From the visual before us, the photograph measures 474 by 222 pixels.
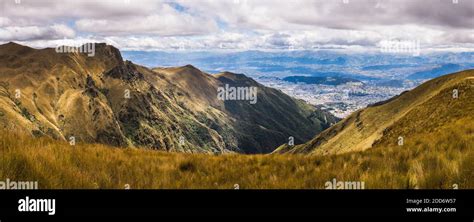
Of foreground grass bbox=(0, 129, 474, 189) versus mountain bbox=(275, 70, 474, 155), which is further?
mountain bbox=(275, 70, 474, 155)

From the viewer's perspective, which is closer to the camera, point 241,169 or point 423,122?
point 241,169

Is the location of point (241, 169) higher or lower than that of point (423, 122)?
higher
